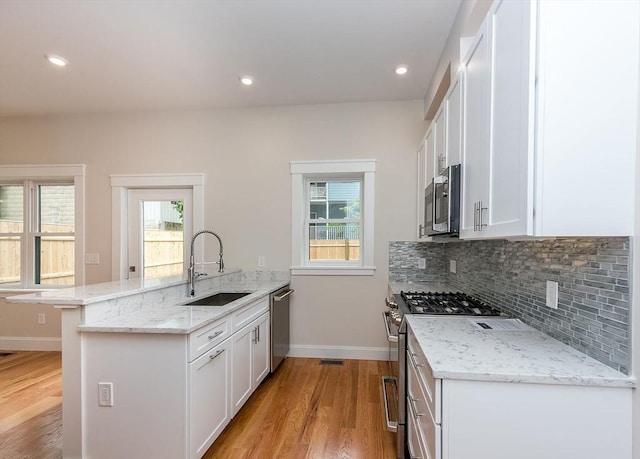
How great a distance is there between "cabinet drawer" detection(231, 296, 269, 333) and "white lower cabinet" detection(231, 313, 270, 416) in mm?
43

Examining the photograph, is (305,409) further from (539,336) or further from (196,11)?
(196,11)

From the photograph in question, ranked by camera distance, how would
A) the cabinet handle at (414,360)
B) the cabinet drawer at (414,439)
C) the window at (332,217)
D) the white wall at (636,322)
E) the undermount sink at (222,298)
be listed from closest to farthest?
the white wall at (636,322), the cabinet drawer at (414,439), the cabinet handle at (414,360), the undermount sink at (222,298), the window at (332,217)

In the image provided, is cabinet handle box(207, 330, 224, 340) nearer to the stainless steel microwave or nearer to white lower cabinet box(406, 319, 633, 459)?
white lower cabinet box(406, 319, 633, 459)

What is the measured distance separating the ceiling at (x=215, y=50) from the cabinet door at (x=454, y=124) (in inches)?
24.6

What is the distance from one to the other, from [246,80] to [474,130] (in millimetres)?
2233

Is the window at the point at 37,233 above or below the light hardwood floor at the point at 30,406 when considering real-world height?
above

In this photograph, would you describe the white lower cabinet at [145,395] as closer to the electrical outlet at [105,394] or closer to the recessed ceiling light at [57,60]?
the electrical outlet at [105,394]

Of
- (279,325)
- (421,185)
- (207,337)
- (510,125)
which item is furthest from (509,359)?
(279,325)

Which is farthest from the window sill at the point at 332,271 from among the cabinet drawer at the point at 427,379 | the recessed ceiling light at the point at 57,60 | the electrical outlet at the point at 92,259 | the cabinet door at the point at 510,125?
the recessed ceiling light at the point at 57,60

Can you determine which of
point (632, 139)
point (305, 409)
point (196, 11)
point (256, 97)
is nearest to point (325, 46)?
point (196, 11)

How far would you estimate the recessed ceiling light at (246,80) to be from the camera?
9.34 ft

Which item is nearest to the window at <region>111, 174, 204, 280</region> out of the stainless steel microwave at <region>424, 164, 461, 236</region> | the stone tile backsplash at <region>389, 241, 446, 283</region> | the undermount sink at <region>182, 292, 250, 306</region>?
the undermount sink at <region>182, 292, 250, 306</region>

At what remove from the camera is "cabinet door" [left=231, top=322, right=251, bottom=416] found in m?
2.14

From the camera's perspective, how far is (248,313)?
2.42 m
